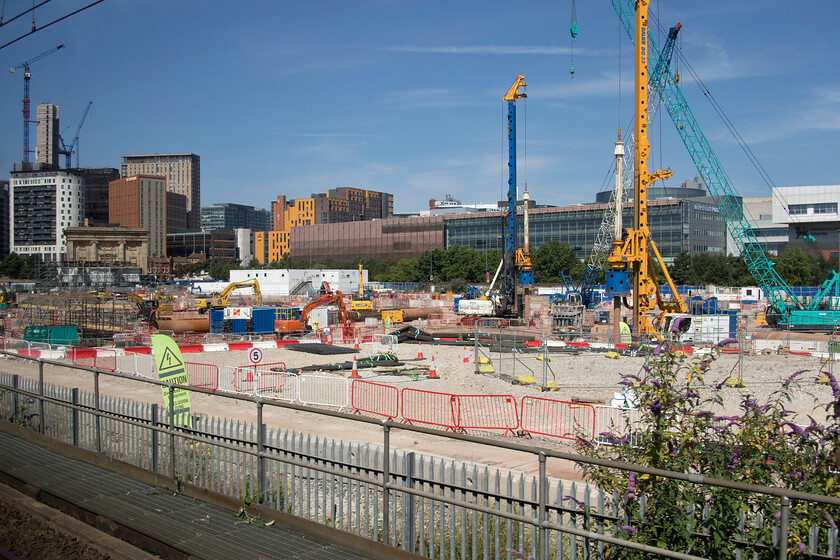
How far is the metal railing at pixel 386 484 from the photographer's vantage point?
6129 mm

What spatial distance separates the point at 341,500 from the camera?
825cm

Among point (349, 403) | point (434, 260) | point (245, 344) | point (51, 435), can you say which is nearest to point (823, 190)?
point (434, 260)

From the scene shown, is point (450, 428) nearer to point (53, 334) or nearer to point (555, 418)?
point (555, 418)

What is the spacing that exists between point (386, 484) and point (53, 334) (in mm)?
37085

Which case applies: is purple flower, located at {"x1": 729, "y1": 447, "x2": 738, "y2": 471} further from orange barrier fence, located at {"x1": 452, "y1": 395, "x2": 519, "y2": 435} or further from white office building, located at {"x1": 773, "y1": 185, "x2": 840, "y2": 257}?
white office building, located at {"x1": 773, "y1": 185, "x2": 840, "y2": 257}

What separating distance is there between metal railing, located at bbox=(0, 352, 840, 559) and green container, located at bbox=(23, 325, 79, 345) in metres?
28.1

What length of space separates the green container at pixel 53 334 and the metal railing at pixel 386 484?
28073 mm

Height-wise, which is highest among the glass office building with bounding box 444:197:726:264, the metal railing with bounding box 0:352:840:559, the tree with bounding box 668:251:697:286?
the glass office building with bounding box 444:197:726:264

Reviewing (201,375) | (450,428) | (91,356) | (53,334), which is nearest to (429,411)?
(450,428)

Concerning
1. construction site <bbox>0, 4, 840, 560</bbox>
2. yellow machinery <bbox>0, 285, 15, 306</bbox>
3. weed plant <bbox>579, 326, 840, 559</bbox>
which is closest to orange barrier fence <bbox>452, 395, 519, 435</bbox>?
construction site <bbox>0, 4, 840, 560</bbox>

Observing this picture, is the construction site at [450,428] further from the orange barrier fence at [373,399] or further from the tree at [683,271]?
the tree at [683,271]

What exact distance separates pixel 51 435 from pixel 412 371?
58.8ft

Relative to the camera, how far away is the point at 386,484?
755cm

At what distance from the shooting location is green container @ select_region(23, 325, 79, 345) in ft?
125
